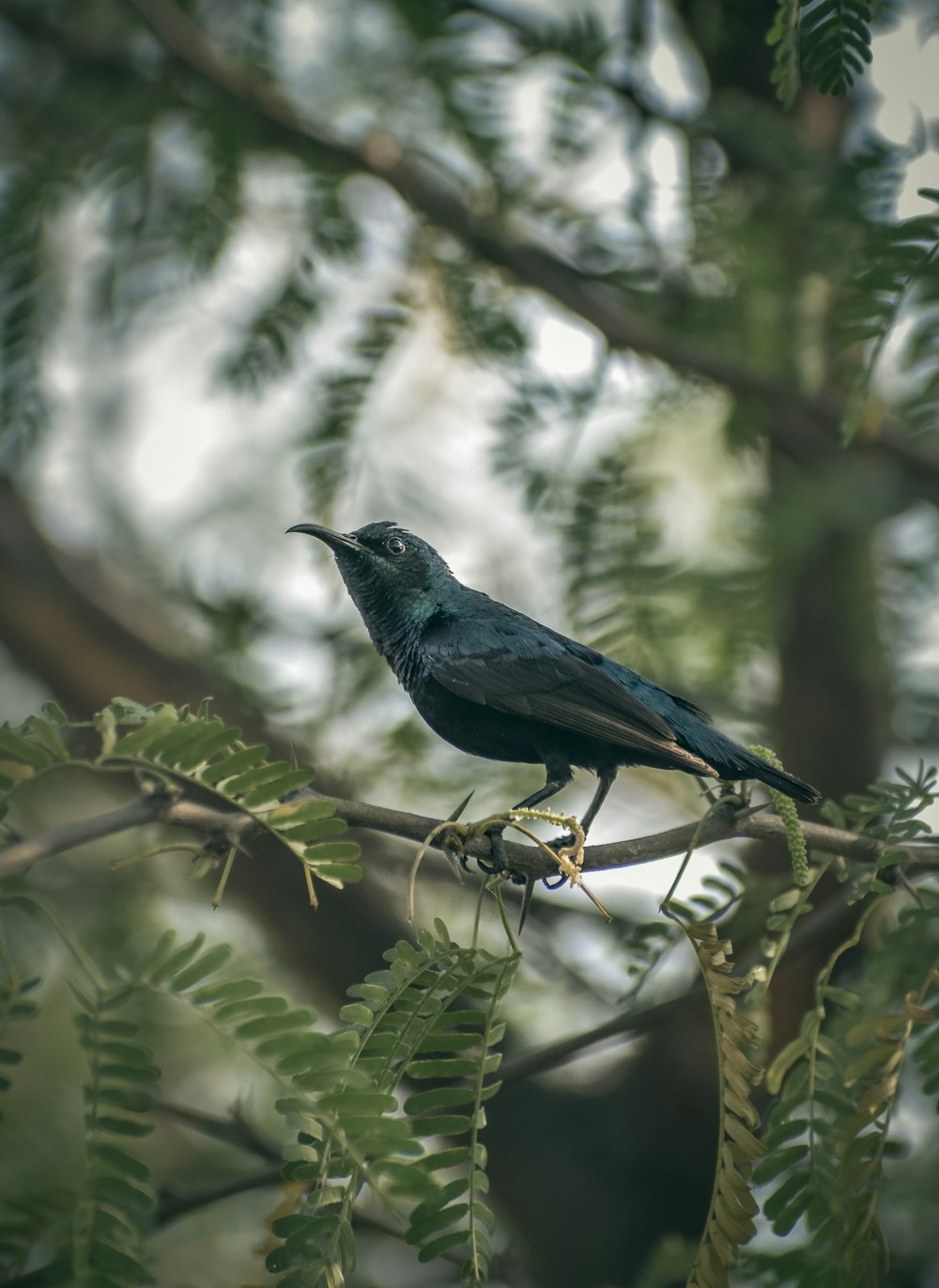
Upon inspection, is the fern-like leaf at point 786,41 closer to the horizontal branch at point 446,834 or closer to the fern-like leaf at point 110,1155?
the horizontal branch at point 446,834

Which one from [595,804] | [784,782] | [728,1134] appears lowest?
[595,804]

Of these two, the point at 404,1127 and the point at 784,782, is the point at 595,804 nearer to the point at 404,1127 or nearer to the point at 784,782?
the point at 784,782

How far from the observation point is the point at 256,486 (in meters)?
6.38

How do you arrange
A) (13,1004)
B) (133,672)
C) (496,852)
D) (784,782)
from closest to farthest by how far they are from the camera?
(13,1004) → (496,852) → (784,782) → (133,672)

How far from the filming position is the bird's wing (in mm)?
3420

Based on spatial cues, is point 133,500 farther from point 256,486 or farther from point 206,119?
point 206,119

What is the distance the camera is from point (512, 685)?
12.2ft

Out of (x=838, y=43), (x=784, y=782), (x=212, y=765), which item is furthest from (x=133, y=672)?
(x=838, y=43)

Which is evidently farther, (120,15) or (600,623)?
(120,15)

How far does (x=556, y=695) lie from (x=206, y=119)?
2.95 metres

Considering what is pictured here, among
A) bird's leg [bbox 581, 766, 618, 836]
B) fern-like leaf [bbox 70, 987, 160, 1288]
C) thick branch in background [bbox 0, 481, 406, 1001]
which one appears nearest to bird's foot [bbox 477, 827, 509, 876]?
bird's leg [bbox 581, 766, 618, 836]

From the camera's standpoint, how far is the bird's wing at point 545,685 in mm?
3420

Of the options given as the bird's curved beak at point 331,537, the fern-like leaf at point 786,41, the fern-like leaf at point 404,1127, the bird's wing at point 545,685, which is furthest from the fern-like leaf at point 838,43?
the bird's curved beak at point 331,537

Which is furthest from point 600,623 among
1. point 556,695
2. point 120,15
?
point 120,15
